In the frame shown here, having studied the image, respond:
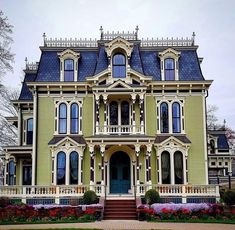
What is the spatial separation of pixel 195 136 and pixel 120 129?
6077 mm

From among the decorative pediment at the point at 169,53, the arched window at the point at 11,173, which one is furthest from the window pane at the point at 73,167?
the decorative pediment at the point at 169,53

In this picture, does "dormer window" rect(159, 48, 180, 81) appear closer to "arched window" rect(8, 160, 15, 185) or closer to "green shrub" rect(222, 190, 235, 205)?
"green shrub" rect(222, 190, 235, 205)

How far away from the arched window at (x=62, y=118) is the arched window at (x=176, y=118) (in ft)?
28.7

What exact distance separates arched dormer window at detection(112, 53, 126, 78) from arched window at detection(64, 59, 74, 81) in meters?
3.55

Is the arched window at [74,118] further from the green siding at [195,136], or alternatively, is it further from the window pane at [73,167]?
the green siding at [195,136]

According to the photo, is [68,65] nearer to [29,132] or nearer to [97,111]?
[97,111]

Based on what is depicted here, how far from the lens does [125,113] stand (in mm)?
33406

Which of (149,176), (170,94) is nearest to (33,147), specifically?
(149,176)

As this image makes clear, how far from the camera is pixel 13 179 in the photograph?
121 feet

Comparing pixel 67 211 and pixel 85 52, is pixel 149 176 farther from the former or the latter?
pixel 85 52

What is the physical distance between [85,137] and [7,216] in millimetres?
9874

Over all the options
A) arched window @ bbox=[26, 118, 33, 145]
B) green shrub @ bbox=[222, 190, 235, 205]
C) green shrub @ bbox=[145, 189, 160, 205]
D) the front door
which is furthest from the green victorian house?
green shrub @ bbox=[222, 190, 235, 205]

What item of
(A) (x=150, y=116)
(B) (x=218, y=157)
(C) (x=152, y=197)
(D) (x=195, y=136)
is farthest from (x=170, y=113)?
(B) (x=218, y=157)

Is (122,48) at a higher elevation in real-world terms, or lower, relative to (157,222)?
higher
